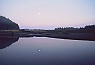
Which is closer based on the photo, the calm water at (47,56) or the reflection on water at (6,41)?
the calm water at (47,56)

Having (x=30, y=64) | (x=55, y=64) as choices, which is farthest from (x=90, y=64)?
(x=30, y=64)

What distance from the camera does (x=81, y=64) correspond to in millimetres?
11781

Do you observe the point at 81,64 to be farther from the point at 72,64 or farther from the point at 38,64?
the point at 38,64

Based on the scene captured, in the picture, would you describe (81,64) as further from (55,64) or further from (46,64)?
(46,64)

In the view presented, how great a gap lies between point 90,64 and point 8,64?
7121mm

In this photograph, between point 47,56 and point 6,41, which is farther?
point 6,41

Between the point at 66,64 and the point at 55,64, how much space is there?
0.95 m

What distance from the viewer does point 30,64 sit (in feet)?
38.3

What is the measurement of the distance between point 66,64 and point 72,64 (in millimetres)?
513

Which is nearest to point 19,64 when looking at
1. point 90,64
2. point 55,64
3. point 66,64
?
point 55,64

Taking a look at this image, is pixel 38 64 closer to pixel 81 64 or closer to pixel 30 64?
pixel 30 64

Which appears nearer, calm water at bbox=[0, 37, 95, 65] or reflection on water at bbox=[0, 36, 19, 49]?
calm water at bbox=[0, 37, 95, 65]

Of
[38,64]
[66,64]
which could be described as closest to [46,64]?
[38,64]

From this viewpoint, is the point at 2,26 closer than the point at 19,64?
No
